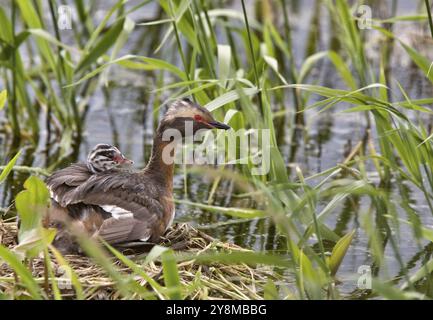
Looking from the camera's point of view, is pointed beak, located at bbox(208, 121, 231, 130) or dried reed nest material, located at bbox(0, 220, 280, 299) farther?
pointed beak, located at bbox(208, 121, 231, 130)

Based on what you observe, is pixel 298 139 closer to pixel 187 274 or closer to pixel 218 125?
pixel 218 125

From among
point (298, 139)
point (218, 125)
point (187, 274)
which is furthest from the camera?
point (298, 139)

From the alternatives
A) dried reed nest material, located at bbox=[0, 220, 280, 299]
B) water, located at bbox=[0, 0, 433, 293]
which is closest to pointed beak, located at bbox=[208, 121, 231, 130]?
water, located at bbox=[0, 0, 433, 293]

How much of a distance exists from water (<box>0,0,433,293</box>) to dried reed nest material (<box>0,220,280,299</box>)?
42cm

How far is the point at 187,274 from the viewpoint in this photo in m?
5.57

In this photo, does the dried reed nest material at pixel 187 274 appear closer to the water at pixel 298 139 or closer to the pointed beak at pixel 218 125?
the water at pixel 298 139

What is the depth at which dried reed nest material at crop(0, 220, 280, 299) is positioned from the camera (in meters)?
5.33

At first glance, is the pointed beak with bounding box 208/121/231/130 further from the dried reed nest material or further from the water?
the dried reed nest material

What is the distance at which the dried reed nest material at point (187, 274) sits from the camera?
17.5 feet

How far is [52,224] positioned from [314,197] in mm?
1632

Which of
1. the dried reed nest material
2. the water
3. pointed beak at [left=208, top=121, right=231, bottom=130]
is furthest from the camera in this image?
the water

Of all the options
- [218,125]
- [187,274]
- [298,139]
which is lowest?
[187,274]

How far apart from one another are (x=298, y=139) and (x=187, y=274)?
3.53 meters

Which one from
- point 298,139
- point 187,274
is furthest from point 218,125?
point 298,139
